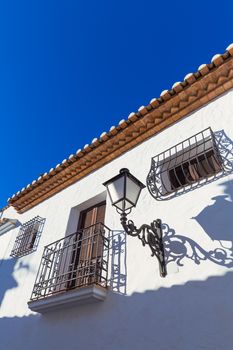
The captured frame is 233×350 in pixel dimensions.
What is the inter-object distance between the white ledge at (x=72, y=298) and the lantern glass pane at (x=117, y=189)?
47.0 inches

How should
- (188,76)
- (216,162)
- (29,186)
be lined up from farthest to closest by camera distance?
1. (29,186)
2. (188,76)
3. (216,162)

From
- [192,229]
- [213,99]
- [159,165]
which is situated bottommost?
[192,229]

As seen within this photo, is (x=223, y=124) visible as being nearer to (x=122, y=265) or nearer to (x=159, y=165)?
(x=159, y=165)

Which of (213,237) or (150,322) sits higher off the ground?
(213,237)

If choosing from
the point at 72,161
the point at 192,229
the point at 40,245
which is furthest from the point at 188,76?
the point at 40,245

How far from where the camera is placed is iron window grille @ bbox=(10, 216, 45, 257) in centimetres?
531

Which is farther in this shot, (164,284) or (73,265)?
(73,265)

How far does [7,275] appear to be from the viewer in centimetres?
523

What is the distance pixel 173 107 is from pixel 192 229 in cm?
203

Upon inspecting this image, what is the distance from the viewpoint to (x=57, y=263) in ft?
14.3

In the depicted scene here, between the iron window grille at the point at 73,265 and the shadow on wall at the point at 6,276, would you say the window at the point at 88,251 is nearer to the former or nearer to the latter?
the iron window grille at the point at 73,265

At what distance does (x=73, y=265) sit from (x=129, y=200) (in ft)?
5.26

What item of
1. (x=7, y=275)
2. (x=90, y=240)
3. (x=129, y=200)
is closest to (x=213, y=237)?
(x=129, y=200)

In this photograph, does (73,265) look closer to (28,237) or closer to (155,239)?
(155,239)
